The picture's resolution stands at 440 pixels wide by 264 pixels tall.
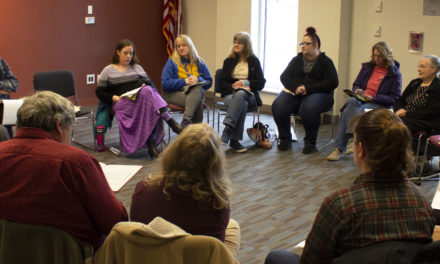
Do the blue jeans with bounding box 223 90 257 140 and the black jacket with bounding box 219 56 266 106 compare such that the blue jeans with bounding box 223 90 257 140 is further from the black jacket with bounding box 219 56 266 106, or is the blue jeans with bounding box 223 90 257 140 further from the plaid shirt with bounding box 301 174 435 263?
the plaid shirt with bounding box 301 174 435 263

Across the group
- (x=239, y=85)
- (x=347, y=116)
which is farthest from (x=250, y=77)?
(x=347, y=116)

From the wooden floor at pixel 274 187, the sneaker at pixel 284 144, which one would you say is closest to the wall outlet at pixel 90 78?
the wooden floor at pixel 274 187

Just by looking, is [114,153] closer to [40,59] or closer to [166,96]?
[166,96]

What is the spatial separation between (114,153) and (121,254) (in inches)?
150

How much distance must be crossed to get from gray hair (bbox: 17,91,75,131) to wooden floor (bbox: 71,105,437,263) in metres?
1.48

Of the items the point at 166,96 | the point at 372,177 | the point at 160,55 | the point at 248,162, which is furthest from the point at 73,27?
the point at 372,177

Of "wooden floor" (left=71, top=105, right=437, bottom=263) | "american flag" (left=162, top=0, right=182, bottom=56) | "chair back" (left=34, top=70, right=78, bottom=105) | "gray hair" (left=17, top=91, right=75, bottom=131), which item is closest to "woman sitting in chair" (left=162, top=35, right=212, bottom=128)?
"wooden floor" (left=71, top=105, right=437, bottom=263)

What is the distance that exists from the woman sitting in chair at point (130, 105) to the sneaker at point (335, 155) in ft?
4.81

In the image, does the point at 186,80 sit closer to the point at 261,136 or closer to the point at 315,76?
the point at 261,136

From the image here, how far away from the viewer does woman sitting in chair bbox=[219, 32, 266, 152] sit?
19.1ft

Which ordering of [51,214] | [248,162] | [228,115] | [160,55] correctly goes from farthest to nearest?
[160,55]
[228,115]
[248,162]
[51,214]

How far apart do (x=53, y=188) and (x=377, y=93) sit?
13.6 feet

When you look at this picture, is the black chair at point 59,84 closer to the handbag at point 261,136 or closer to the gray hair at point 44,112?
the handbag at point 261,136

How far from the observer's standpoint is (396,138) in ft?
6.44
